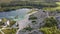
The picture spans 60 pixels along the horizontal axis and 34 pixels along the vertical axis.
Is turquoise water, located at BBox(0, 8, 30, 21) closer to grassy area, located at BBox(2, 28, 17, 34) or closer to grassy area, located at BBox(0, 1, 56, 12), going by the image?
grassy area, located at BBox(0, 1, 56, 12)

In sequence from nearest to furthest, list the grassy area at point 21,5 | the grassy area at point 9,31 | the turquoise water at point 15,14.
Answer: the grassy area at point 9,31, the turquoise water at point 15,14, the grassy area at point 21,5

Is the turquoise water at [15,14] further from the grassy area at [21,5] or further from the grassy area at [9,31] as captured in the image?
the grassy area at [9,31]

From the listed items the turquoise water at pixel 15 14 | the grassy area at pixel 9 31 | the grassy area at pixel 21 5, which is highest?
the grassy area at pixel 21 5

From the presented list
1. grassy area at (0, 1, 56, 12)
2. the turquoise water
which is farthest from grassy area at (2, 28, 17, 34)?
grassy area at (0, 1, 56, 12)

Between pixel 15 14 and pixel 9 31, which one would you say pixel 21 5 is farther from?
pixel 9 31

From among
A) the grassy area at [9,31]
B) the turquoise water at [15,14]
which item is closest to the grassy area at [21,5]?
the turquoise water at [15,14]

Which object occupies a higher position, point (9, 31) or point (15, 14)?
point (15, 14)

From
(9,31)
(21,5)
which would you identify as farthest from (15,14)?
(9,31)

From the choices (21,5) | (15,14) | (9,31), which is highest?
(21,5)

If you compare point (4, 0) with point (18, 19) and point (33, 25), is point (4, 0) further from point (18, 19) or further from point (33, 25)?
point (33, 25)

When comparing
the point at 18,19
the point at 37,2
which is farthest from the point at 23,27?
the point at 37,2

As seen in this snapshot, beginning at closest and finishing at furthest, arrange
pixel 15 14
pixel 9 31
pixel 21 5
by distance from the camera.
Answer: pixel 9 31
pixel 15 14
pixel 21 5
